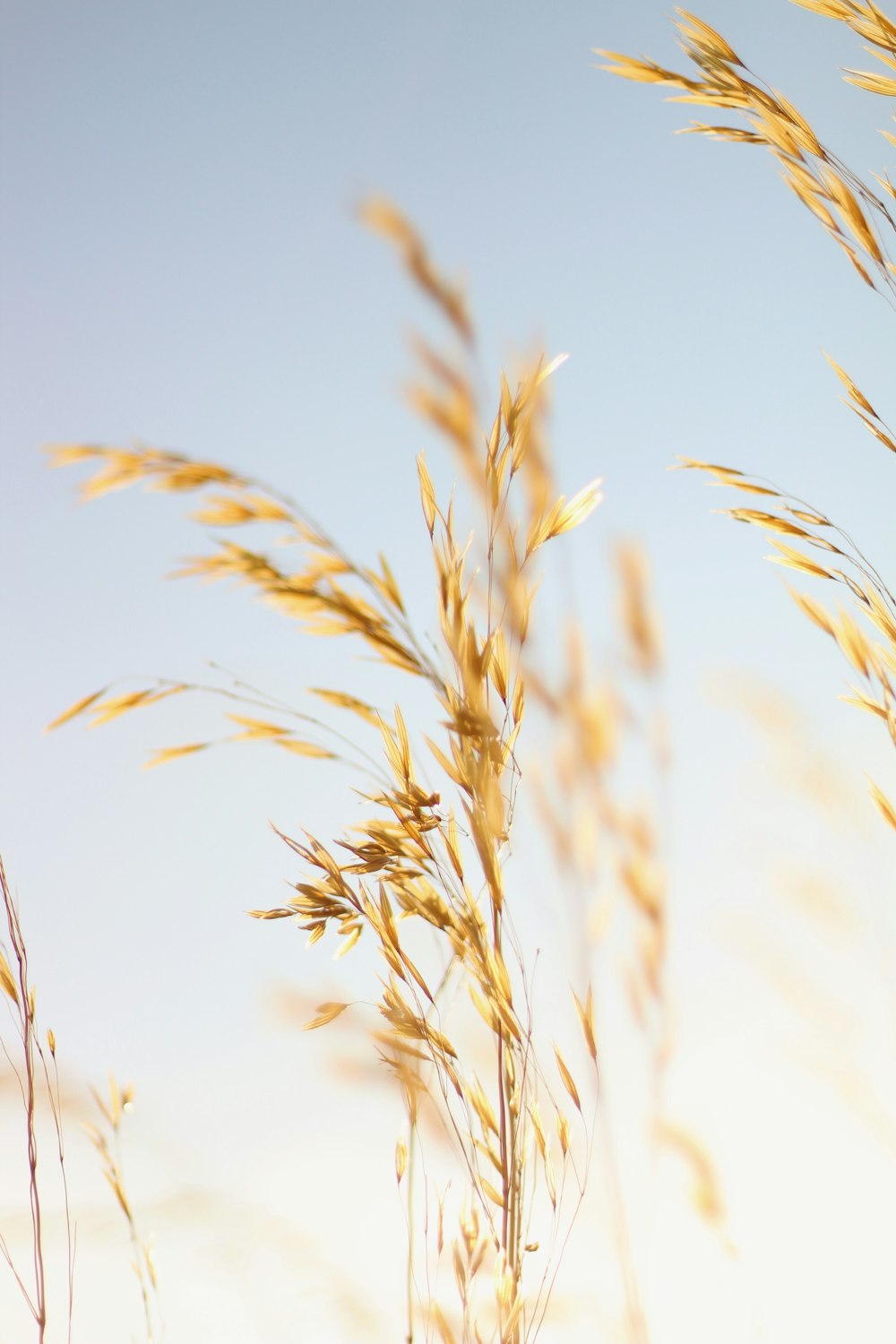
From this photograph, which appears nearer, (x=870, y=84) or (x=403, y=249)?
(x=403, y=249)

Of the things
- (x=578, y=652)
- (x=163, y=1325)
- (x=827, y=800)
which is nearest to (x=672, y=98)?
(x=578, y=652)

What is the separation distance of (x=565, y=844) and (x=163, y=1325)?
77 centimetres

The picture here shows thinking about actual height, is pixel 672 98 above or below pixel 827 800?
above

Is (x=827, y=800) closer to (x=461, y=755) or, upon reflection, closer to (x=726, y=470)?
(x=726, y=470)

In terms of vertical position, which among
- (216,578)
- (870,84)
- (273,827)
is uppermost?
(870,84)

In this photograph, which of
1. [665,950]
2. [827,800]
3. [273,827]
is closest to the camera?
[665,950]

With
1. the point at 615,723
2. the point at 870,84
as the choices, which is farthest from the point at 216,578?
the point at 870,84

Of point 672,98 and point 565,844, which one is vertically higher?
point 672,98

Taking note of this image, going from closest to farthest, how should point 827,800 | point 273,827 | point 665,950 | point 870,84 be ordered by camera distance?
point 665,950
point 273,827
point 870,84
point 827,800

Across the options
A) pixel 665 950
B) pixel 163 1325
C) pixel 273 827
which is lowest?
pixel 163 1325

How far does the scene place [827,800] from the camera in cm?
103

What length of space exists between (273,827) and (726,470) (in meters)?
0.54

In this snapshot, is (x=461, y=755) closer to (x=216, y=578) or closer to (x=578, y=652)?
(x=578, y=652)

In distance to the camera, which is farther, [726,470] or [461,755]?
[726,470]
